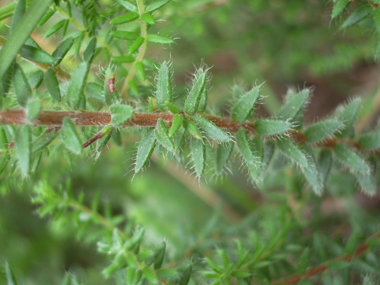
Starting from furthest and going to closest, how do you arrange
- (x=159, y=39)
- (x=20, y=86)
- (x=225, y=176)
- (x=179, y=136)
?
(x=225, y=176) < (x=159, y=39) < (x=179, y=136) < (x=20, y=86)

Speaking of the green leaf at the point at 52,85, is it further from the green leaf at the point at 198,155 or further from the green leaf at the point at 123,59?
the green leaf at the point at 198,155

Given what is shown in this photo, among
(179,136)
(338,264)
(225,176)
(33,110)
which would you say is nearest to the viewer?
(33,110)

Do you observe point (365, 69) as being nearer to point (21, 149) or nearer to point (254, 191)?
point (254, 191)

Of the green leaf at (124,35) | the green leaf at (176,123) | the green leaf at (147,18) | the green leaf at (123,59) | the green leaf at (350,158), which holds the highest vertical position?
the green leaf at (147,18)

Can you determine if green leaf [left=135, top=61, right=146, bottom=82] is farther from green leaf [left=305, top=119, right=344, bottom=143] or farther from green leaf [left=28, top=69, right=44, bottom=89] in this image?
green leaf [left=305, top=119, right=344, bottom=143]

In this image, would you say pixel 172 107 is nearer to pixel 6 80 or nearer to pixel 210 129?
pixel 210 129

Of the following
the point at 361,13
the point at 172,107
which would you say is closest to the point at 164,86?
the point at 172,107

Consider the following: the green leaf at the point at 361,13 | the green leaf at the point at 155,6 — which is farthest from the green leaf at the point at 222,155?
the green leaf at the point at 361,13
